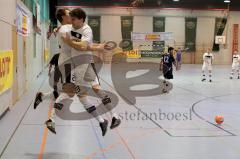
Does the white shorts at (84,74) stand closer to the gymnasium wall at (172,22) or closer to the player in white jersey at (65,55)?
the player in white jersey at (65,55)

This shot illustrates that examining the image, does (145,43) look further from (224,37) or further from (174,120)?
(174,120)

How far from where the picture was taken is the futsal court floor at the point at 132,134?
7145mm

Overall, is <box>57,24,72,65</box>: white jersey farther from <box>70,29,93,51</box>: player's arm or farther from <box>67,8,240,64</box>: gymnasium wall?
<box>67,8,240,64</box>: gymnasium wall

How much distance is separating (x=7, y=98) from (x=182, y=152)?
19.4 feet

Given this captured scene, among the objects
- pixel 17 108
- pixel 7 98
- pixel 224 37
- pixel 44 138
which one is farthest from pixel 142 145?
pixel 224 37

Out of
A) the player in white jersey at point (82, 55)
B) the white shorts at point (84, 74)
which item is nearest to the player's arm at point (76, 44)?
the player in white jersey at point (82, 55)

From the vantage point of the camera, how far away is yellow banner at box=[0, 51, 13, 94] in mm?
10039

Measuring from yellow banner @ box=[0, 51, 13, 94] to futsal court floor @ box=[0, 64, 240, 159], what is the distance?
33.5 inches

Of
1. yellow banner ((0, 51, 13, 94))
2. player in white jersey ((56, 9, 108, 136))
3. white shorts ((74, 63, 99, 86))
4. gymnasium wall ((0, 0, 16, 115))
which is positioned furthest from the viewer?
gymnasium wall ((0, 0, 16, 115))

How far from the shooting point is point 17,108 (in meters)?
12.4

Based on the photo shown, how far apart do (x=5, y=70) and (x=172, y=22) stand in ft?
131
